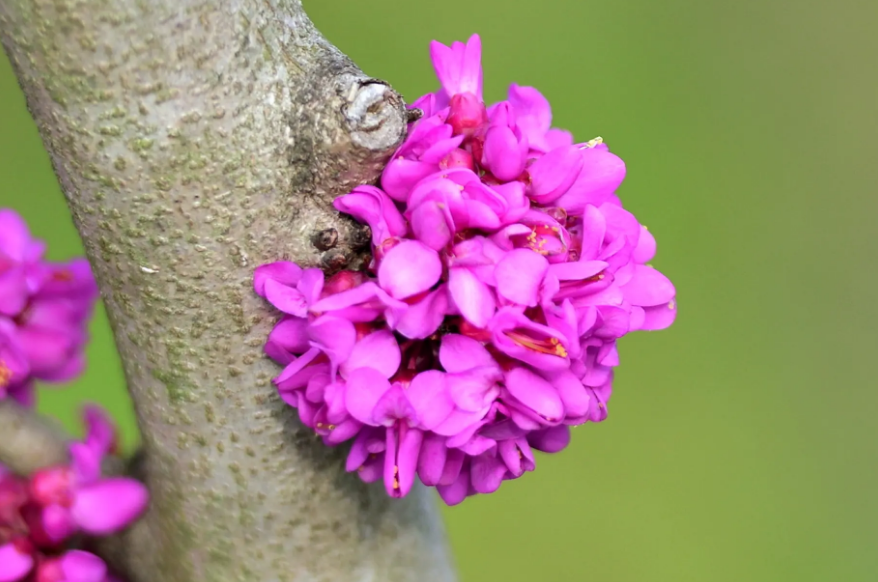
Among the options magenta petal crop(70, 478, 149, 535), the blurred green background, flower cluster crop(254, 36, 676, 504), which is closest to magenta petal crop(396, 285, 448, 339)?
flower cluster crop(254, 36, 676, 504)

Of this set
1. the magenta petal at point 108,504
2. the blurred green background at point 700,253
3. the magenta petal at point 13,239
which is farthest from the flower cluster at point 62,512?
the blurred green background at point 700,253

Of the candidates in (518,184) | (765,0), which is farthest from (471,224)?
(765,0)

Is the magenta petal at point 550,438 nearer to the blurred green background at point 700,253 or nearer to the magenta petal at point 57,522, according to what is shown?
the magenta petal at point 57,522

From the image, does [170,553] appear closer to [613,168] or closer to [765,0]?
[613,168]

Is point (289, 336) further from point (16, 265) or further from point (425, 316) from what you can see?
point (16, 265)

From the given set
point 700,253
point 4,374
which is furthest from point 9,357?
point 700,253

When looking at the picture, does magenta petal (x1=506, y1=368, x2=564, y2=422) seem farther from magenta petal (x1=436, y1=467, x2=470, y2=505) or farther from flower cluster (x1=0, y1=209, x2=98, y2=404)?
flower cluster (x1=0, y1=209, x2=98, y2=404)
